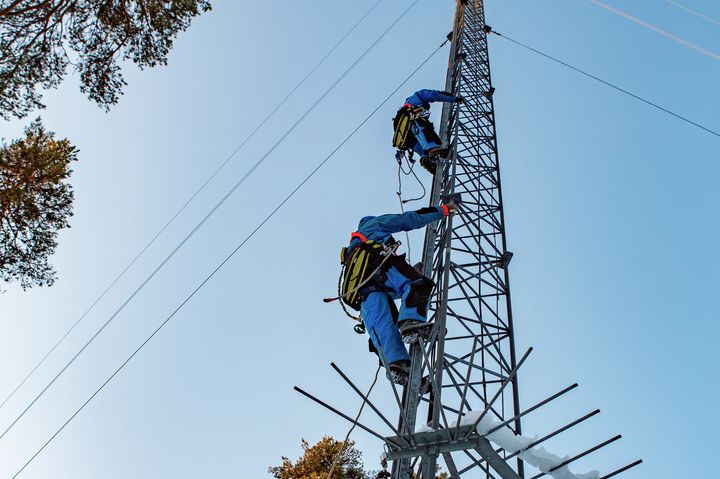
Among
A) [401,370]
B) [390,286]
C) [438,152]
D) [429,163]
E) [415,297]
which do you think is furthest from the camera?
[429,163]

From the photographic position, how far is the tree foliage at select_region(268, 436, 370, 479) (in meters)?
16.7

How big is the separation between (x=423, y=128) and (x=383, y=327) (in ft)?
11.4

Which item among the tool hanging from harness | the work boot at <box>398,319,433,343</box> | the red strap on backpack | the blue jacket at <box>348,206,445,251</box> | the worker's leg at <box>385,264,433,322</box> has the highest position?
the blue jacket at <box>348,206,445,251</box>

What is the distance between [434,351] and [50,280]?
9409 mm

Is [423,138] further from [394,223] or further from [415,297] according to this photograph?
[415,297]

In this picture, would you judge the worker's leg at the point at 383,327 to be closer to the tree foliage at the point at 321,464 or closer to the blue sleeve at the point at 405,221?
the blue sleeve at the point at 405,221

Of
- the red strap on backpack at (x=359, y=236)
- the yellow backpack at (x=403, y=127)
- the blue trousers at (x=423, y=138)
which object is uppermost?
the yellow backpack at (x=403, y=127)

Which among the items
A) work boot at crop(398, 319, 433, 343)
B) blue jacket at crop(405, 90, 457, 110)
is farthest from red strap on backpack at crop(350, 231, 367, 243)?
blue jacket at crop(405, 90, 457, 110)

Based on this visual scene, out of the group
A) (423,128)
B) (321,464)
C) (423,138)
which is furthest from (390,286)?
(321,464)

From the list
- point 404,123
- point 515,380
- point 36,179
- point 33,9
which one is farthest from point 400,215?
point 33,9

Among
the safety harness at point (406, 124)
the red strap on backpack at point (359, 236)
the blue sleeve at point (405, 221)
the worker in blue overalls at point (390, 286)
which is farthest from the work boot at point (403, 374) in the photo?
the safety harness at point (406, 124)

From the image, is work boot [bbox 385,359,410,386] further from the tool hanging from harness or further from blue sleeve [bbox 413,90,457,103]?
blue sleeve [bbox 413,90,457,103]

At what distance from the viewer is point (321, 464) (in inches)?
656

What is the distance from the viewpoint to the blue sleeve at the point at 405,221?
546cm
